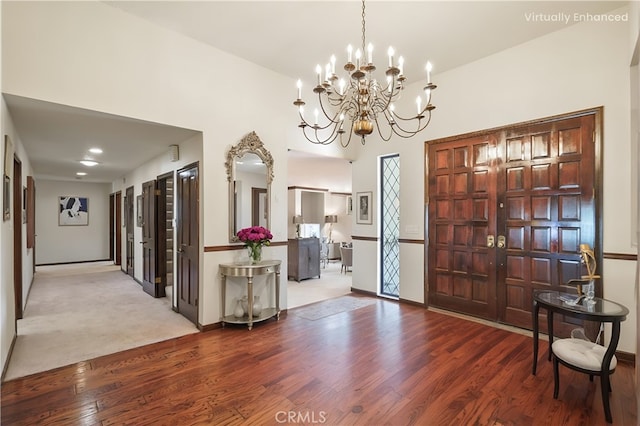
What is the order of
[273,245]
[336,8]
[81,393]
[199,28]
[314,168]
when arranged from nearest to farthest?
[81,393] → [336,8] → [199,28] → [273,245] → [314,168]

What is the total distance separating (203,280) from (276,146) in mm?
2024

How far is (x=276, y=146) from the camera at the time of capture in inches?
173

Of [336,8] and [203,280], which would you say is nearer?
[336,8]

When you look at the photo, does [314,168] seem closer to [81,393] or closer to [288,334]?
[288,334]

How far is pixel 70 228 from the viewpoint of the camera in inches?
362

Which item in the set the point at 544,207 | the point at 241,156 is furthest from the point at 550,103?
the point at 241,156

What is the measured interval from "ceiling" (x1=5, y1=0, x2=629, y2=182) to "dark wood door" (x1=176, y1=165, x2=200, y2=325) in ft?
2.01

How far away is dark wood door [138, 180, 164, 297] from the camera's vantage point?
17.7 ft

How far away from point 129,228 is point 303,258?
4125 mm

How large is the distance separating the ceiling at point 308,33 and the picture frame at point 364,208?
2.05 meters

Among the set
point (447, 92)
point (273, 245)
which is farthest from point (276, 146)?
point (447, 92)

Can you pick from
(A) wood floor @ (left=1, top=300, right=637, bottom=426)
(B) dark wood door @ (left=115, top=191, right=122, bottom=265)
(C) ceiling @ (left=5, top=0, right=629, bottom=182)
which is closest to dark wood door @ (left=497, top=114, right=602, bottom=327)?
(A) wood floor @ (left=1, top=300, right=637, bottom=426)

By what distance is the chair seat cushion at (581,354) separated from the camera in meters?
2.23

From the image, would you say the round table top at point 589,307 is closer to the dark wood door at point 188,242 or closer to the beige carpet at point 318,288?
the beige carpet at point 318,288
